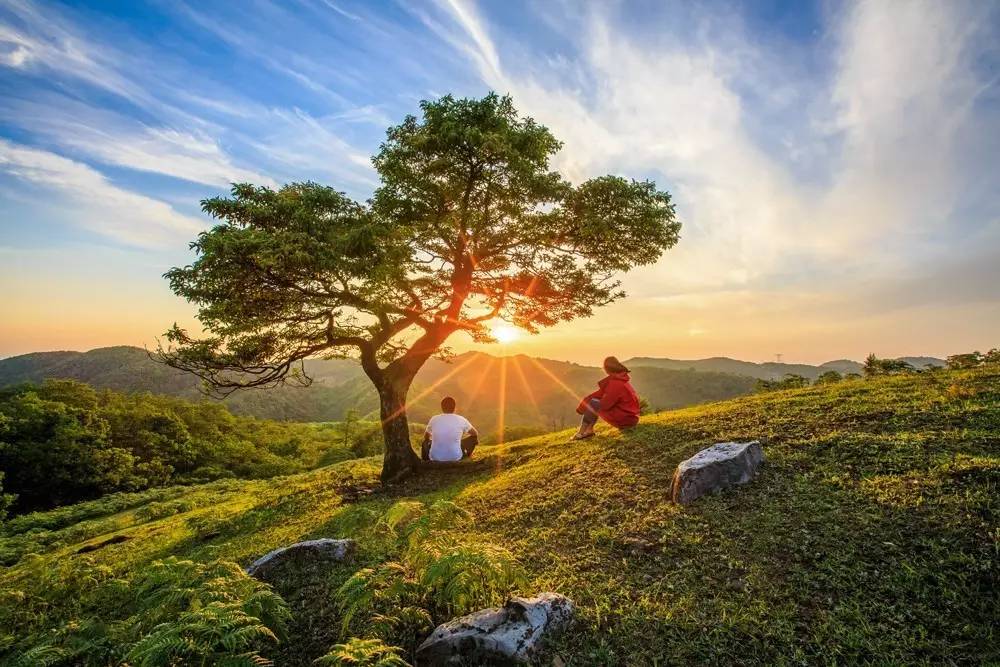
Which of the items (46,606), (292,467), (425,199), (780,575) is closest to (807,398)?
(780,575)

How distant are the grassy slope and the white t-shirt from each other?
260 centimetres

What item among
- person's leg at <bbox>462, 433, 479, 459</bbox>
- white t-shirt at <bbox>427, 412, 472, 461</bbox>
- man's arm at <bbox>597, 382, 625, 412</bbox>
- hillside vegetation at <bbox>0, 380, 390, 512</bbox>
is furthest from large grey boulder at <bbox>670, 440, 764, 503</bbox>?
hillside vegetation at <bbox>0, 380, 390, 512</bbox>

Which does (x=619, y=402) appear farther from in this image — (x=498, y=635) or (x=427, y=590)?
(x=498, y=635)

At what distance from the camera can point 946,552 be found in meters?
4.66

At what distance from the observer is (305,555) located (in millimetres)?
6953

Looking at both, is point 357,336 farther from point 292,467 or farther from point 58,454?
point 58,454

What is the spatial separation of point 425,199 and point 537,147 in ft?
12.2

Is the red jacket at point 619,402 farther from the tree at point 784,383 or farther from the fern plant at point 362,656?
the fern plant at point 362,656

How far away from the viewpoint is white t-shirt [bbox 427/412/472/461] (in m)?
14.0

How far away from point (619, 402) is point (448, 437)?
555cm

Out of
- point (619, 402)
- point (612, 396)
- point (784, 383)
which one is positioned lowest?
point (619, 402)

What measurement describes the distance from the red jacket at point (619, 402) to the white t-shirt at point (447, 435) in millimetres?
4006

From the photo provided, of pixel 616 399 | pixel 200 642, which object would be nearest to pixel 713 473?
pixel 616 399

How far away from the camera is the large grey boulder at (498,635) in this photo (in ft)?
13.1
